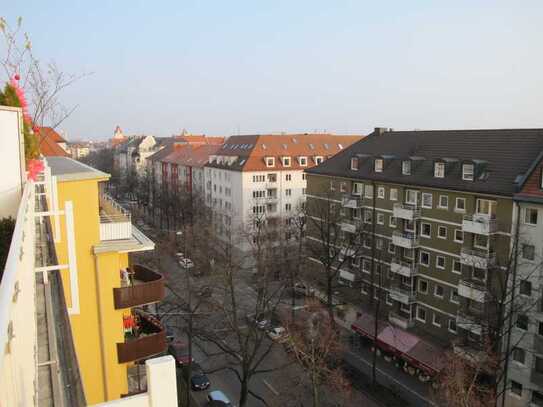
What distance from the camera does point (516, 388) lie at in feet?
71.6

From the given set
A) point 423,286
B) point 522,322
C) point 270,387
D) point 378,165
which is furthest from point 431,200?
point 270,387

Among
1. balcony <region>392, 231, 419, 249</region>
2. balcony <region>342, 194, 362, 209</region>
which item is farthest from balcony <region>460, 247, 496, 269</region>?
balcony <region>342, 194, 362, 209</region>

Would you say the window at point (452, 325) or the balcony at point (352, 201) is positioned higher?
the balcony at point (352, 201)

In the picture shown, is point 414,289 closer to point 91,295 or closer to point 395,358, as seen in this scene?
point 395,358

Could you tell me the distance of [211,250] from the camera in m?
41.2

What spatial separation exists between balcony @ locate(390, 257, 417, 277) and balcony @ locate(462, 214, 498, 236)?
190 inches

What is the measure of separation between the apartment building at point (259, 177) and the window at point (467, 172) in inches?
943

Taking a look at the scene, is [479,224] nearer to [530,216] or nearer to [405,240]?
[530,216]

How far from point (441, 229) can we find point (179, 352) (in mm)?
16750

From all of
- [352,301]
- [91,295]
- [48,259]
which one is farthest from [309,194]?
[48,259]

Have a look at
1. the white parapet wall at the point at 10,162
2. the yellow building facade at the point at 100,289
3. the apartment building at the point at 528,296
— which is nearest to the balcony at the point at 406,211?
the apartment building at the point at 528,296

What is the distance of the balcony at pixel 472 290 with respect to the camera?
73.9 ft

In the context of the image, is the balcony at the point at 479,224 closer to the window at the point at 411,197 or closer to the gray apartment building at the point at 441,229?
the gray apartment building at the point at 441,229

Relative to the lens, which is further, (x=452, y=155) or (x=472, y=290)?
(x=452, y=155)
